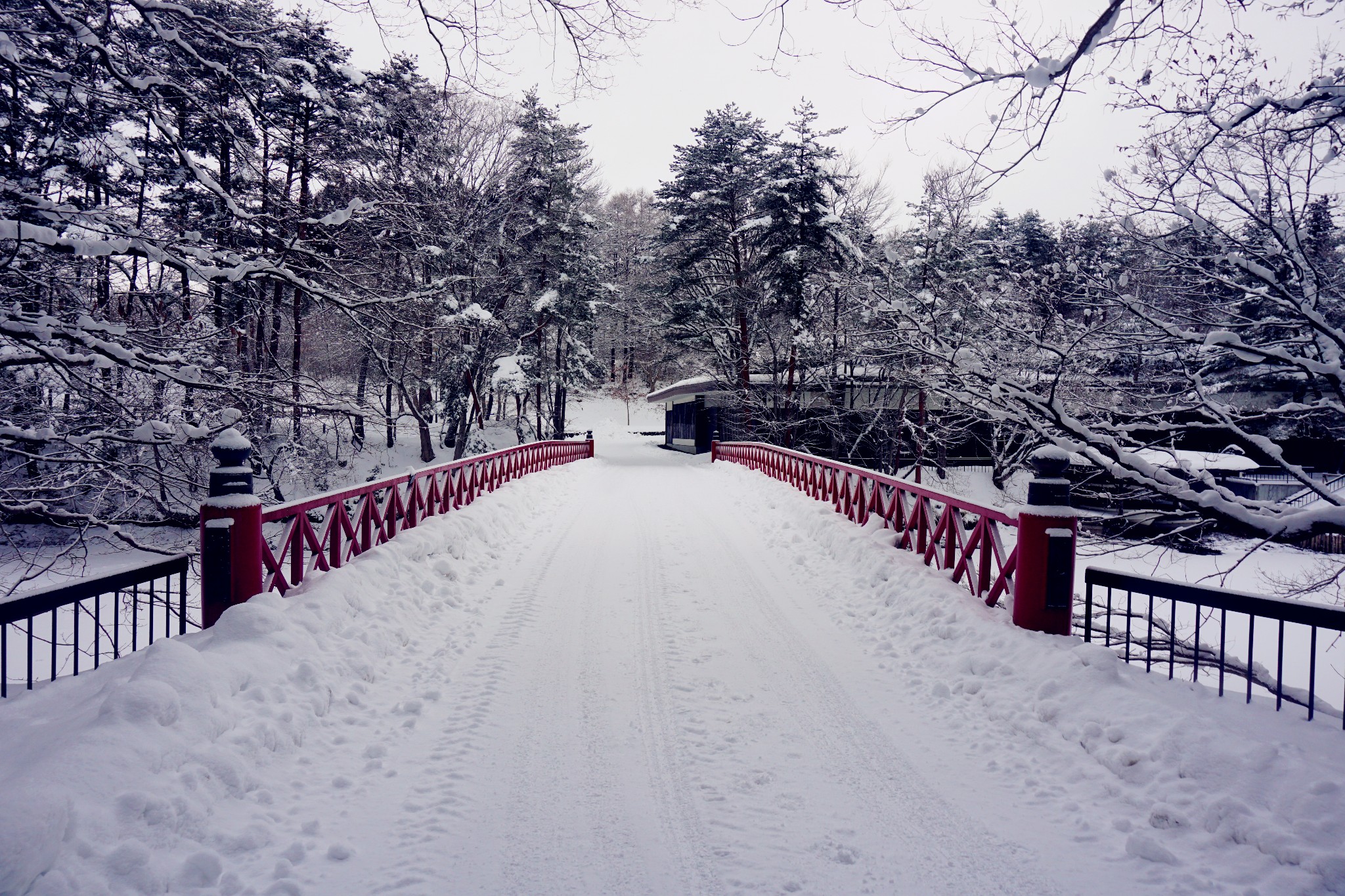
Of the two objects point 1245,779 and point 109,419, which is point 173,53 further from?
point 1245,779

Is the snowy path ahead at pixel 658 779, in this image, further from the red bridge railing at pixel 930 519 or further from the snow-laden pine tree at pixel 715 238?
the snow-laden pine tree at pixel 715 238

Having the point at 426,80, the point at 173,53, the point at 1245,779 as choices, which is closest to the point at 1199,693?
the point at 1245,779

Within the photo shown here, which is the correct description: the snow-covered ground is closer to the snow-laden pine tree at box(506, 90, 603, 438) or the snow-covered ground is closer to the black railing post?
the black railing post

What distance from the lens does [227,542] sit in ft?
17.1

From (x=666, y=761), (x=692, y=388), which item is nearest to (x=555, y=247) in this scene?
(x=692, y=388)

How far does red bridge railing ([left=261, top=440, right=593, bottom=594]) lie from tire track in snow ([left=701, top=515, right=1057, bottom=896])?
13.0 ft

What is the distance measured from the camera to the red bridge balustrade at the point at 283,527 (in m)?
5.20

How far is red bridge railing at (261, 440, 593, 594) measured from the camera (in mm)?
5938

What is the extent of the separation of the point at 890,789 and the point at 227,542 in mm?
4766

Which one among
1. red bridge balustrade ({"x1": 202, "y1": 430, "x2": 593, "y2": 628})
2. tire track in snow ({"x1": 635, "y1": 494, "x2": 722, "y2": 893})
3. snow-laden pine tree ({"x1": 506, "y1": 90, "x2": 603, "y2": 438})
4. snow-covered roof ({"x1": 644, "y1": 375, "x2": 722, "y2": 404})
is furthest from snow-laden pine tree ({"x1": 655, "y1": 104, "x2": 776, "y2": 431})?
tire track in snow ({"x1": 635, "y1": 494, "x2": 722, "y2": 893})

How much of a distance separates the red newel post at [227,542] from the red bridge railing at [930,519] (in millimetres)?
5860

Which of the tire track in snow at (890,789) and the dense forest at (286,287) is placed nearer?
the tire track in snow at (890,789)

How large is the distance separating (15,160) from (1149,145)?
9201mm

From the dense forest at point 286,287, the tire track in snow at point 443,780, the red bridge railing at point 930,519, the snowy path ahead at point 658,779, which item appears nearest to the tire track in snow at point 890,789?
the snowy path ahead at point 658,779
